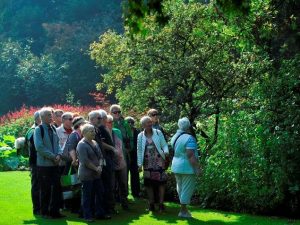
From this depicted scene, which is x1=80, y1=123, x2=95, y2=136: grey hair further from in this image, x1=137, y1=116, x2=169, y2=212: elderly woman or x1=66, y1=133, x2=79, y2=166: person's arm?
x1=137, y1=116, x2=169, y2=212: elderly woman

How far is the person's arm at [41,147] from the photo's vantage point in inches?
404

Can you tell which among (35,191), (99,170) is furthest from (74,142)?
(35,191)

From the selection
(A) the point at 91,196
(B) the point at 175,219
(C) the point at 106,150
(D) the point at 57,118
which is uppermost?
(D) the point at 57,118

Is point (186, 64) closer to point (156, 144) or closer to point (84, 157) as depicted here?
point (156, 144)

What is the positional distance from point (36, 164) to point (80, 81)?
32.8 metres

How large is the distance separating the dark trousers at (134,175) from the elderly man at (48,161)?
10.0 ft

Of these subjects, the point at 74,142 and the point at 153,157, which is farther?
the point at 153,157

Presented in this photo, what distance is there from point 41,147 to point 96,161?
936mm

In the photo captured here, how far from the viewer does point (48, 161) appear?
1039cm

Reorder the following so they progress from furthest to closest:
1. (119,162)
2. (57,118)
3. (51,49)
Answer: (51,49), (57,118), (119,162)

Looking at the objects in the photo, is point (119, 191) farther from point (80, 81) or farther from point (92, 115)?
point (80, 81)

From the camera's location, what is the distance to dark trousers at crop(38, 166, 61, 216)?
1045 centimetres

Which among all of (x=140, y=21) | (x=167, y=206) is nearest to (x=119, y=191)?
(x=167, y=206)

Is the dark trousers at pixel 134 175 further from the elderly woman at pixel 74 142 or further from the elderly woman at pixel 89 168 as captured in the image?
the elderly woman at pixel 89 168
